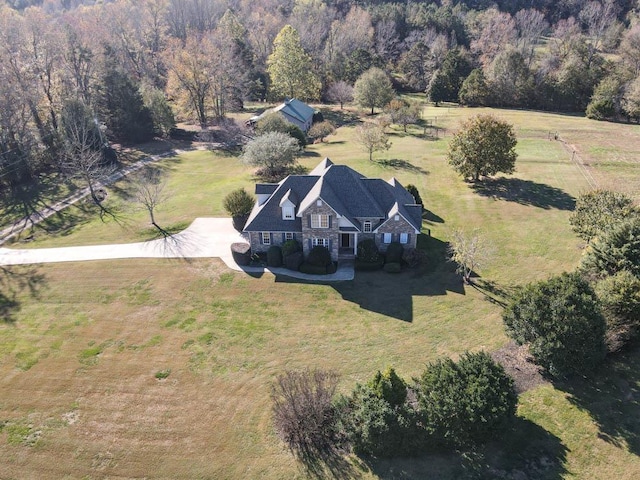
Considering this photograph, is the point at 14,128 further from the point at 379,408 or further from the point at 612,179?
the point at 612,179

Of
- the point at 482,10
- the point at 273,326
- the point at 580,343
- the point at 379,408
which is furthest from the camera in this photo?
the point at 482,10

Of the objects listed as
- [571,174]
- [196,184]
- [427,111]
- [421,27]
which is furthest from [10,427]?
[421,27]

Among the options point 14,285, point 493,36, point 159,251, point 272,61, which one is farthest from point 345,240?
point 493,36

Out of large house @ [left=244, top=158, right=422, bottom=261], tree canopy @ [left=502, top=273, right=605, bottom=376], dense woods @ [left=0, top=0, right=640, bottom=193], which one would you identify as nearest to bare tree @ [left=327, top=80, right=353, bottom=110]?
dense woods @ [left=0, top=0, right=640, bottom=193]

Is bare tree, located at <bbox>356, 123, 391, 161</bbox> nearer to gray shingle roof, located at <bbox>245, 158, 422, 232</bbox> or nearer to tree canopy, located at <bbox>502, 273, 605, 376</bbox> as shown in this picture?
gray shingle roof, located at <bbox>245, 158, 422, 232</bbox>

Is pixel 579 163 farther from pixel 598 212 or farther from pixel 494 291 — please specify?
pixel 494 291

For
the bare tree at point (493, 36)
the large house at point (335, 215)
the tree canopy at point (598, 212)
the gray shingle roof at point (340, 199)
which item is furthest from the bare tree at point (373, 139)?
the bare tree at point (493, 36)
